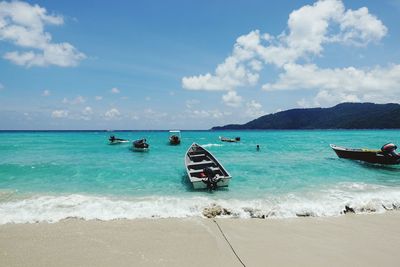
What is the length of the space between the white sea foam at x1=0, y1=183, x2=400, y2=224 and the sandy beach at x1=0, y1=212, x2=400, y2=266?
69cm

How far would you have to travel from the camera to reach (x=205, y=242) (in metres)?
8.57

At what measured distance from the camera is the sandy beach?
739cm

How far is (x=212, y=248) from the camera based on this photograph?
8.14m

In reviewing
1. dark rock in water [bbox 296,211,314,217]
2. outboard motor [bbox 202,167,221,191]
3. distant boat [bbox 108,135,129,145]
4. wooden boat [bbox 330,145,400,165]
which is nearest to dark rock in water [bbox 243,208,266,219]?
dark rock in water [bbox 296,211,314,217]

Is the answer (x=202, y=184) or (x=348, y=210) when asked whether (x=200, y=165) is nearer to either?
(x=202, y=184)

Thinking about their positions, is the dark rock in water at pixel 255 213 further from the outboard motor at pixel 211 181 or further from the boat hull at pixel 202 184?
the boat hull at pixel 202 184

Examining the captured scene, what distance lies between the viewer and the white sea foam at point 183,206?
1131 cm

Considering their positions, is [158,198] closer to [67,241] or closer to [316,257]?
[67,241]

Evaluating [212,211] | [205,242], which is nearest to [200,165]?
[212,211]

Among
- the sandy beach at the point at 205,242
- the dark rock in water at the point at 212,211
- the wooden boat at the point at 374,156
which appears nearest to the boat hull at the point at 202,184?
the dark rock in water at the point at 212,211

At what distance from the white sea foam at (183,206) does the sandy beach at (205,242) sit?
69 cm

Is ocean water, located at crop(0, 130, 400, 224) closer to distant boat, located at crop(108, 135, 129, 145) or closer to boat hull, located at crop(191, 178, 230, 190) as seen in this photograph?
boat hull, located at crop(191, 178, 230, 190)

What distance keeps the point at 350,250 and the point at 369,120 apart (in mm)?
193339

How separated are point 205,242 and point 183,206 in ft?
14.5
